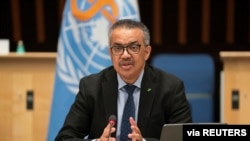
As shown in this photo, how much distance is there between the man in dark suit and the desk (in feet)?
6.93

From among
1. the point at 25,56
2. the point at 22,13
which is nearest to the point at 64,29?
the point at 25,56

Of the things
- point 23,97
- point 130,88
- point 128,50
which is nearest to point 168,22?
point 23,97

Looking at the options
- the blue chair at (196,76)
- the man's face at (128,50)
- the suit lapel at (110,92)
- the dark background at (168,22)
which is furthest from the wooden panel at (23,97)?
the man's face at (128,50)

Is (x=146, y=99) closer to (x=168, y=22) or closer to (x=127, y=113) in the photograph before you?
(x=127, y=113)

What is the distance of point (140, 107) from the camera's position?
249cm

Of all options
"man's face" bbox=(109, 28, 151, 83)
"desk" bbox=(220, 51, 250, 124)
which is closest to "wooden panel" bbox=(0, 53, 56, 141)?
"desk" bbox=(220, 51, 250, 124)

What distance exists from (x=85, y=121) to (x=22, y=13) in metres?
4.67

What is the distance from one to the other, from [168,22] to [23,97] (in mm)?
2809

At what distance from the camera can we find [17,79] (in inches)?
187

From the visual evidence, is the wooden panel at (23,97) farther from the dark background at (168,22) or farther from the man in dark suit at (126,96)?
the man in dark suit at (126,96)

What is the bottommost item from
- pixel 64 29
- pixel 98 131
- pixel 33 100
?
pixel 33 100

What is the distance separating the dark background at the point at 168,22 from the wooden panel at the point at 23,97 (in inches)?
76.6

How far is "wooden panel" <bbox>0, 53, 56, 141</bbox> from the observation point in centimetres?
473

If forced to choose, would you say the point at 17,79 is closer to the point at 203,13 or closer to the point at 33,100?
the point at 33,100
